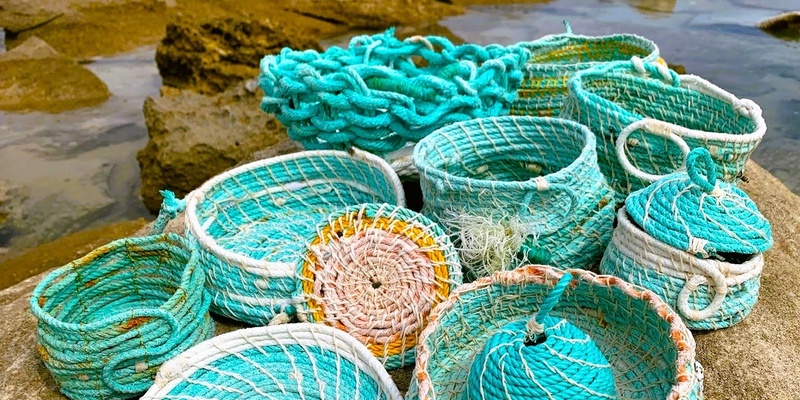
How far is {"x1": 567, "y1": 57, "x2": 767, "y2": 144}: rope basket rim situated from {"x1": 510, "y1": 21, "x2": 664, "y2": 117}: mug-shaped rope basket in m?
0.10

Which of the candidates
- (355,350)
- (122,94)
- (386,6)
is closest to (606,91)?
(355,350)

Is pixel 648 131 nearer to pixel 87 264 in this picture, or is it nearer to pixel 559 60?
pixel 559 60

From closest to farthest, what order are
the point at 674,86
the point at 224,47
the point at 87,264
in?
the point at 87,264 → the point at 674,86 → the point at 224,47

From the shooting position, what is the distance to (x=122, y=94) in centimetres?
647

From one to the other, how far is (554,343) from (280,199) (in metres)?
1.42

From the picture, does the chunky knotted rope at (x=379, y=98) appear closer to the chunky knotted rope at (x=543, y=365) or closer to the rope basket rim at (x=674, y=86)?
the rope basket rim at (x=674, y=86)

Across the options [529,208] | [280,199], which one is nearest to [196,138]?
[280,199]

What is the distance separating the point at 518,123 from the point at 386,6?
7451mm

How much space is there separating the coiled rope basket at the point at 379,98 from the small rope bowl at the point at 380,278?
0.50m

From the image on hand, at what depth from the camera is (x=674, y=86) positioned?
2.47m

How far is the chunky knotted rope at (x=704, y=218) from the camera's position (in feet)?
5.56

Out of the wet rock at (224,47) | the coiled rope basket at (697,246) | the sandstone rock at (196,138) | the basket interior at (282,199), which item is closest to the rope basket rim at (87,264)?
the basket interior at (282,199)

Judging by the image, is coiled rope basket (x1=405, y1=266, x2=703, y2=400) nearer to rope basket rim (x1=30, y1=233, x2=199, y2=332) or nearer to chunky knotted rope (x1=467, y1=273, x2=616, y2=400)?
chunky knotted rope (x1=467, y1=273, x2=616, y2=400)

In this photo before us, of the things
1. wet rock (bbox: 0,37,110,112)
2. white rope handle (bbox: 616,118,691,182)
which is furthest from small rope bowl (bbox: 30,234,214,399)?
wet rock (bbox: 0,37,110,112)
